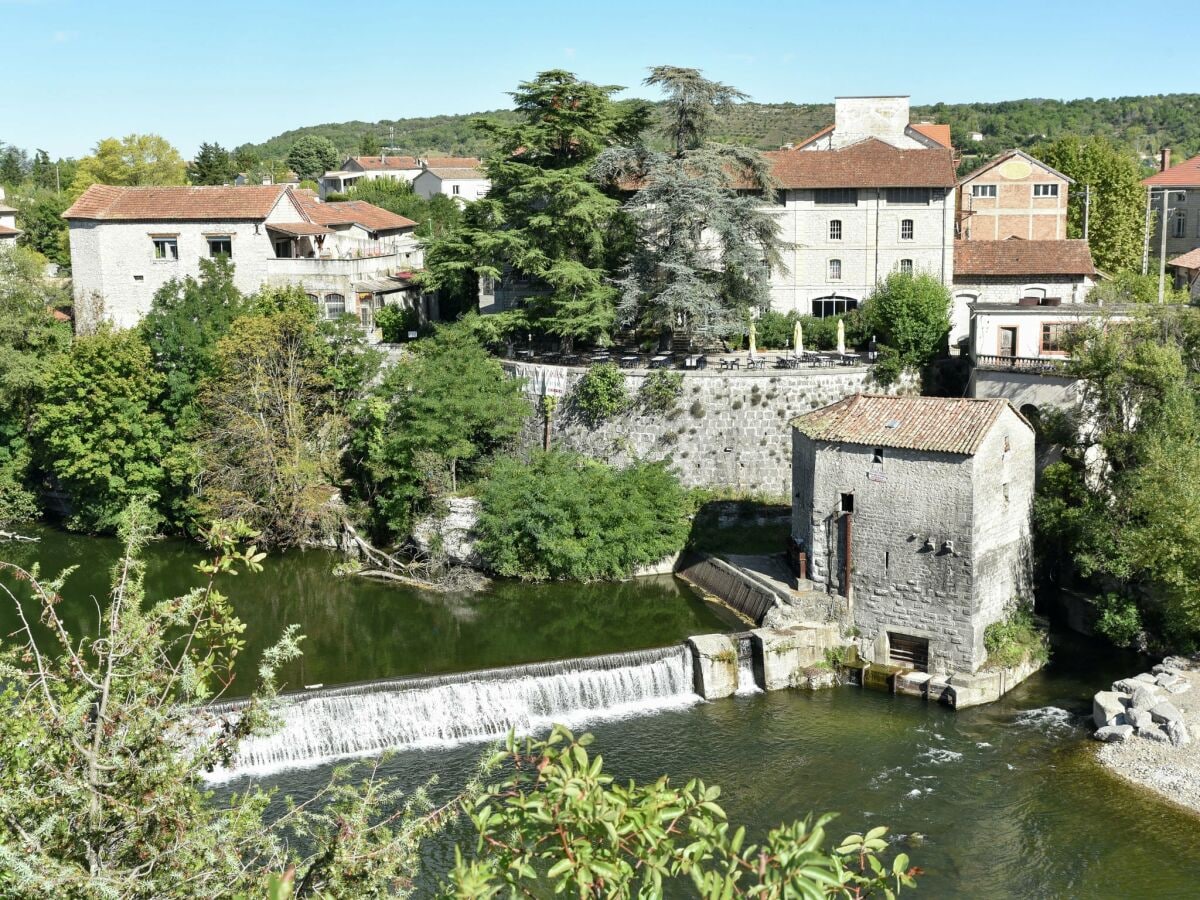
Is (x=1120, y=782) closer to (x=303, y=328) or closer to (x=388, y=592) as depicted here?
(x=388, y=592)

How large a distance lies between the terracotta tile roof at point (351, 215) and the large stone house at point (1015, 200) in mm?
26702

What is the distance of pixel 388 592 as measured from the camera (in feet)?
110

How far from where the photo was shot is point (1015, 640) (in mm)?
27422

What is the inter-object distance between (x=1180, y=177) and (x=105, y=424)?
55.2 m

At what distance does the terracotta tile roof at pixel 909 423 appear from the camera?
26688 millimetres

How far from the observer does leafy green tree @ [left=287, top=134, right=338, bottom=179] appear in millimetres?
112125

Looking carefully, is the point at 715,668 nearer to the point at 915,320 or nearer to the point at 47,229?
the point at 915,320

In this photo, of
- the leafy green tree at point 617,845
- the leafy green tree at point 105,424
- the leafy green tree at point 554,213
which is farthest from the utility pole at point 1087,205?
the leafy green tree at point 617,845

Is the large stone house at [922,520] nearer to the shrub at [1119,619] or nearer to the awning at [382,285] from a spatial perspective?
the shrub at [1119,619]

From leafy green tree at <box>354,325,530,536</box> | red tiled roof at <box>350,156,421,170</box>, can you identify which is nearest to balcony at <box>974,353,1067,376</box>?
leafy green tree at <box>354,325,530,536</box>

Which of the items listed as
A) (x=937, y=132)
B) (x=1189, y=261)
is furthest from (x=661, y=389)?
(x=1189, y=261)

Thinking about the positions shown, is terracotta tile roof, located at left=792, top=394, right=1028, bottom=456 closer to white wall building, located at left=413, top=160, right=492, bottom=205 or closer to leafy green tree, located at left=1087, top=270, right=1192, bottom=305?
leafy green tree, located at left=1087, top=270, right=1192, bottom=305

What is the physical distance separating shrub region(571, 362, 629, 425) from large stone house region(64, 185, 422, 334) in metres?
13.4

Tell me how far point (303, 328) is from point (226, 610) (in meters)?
29.0
